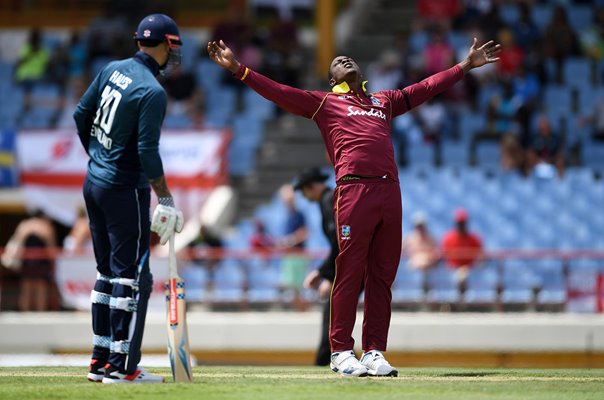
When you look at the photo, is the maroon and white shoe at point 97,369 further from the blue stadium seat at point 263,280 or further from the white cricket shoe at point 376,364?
the blue stadium seat at point 263,280

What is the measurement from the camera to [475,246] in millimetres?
16938

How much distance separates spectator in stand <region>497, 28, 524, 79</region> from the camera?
22.2 meters

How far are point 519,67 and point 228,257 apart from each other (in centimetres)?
793

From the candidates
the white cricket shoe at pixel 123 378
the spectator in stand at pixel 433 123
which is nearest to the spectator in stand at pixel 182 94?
the spectator in stand at pixel 433 123

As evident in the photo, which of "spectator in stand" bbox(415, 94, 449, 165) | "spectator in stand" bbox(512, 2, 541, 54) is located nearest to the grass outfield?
"spectator in stand" bbox(415, 94, 449, 165)

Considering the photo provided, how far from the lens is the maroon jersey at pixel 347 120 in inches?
356

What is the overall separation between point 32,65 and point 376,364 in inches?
658

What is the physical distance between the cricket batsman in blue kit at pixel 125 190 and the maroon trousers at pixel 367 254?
1270 mm

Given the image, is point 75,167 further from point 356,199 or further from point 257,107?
point 356,199

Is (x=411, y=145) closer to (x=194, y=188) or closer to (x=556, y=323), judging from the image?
(x=194, y=188)

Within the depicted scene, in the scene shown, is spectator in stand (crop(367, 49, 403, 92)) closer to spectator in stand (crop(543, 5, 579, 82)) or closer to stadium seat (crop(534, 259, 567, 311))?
spectator in stand (crop(543, 5, 579, 82))

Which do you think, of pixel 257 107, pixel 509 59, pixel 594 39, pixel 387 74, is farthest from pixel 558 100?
pixel 257 107

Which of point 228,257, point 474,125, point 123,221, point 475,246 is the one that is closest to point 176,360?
point 123,221

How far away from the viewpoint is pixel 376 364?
901 cm
